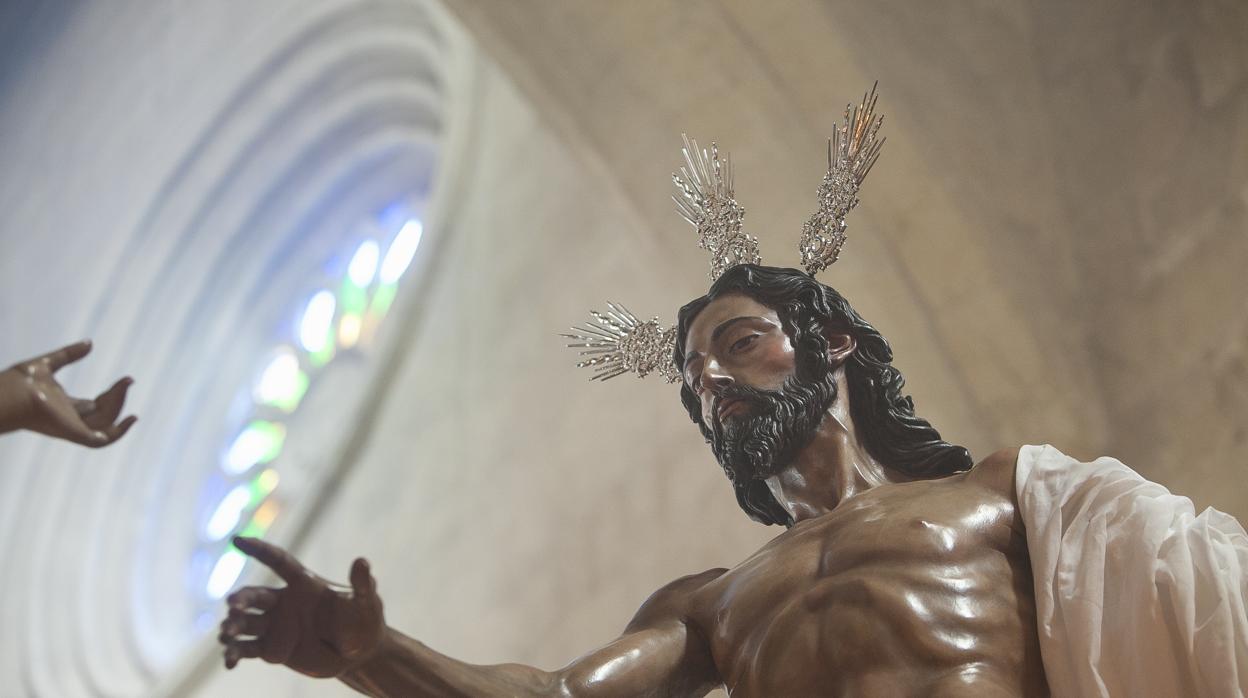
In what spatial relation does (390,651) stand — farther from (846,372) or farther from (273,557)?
(846,372)

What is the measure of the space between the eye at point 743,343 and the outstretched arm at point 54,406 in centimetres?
110

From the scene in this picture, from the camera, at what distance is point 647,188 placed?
5430 mm

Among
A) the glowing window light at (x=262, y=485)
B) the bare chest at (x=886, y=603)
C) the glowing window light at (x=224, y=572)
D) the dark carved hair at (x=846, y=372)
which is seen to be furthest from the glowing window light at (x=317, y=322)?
the bare chest at (x=886, y=603)

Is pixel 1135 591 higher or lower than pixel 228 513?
lower

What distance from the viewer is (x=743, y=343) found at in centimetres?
294

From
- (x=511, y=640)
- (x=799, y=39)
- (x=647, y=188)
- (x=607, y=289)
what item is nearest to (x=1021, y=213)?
(x=799, y=39)

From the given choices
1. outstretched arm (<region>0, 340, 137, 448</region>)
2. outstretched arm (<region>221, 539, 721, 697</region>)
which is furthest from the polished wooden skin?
outstretched arm (<region>0, 340, 137, 448</region>)

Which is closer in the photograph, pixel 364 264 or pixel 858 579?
pixel 858 579

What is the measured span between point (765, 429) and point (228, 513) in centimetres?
607

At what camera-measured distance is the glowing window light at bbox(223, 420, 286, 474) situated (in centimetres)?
852

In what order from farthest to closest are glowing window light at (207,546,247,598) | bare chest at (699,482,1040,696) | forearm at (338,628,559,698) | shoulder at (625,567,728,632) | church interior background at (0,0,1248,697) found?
glowing window light at (207,546,247,598), church interior background at (0,0,1248,697), shoulder at (625,567,728,632), bare chest at (699,482,1040,696), forearm at (338,628,559,698)

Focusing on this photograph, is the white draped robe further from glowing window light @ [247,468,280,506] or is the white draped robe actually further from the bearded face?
glowing window light @ [247,468,280,506]

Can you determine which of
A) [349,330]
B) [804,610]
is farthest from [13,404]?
[349,330]

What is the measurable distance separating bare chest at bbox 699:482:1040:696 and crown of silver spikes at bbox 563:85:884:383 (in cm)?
61
